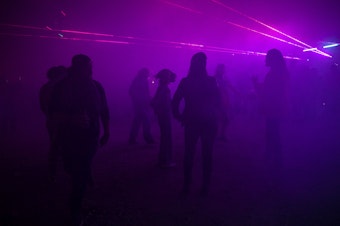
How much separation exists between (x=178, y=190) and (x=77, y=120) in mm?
2736

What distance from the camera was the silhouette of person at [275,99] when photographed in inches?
257

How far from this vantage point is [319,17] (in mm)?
19469

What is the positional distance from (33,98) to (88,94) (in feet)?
73.1

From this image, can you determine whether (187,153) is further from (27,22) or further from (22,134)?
(27,22)

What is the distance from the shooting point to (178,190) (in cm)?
583

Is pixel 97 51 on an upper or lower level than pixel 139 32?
lower

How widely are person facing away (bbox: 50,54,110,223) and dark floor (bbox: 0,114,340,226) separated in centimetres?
92

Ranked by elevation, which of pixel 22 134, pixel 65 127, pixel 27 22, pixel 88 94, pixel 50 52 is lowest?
pixel 22 134

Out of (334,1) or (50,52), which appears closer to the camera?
(334,1)

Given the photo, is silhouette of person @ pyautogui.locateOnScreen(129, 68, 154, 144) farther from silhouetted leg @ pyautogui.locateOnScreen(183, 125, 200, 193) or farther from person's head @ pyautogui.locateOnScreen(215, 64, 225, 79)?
silhouetted leg @ pyautogui.locateOnScreen(183, 125, 200, 193)

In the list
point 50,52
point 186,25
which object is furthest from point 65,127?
point 50,52

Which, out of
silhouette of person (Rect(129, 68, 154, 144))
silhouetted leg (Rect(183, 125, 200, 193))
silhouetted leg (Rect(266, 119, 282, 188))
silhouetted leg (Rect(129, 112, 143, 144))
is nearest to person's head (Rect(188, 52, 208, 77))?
silhouetted leg (Rect(183, 125, 200, 193))

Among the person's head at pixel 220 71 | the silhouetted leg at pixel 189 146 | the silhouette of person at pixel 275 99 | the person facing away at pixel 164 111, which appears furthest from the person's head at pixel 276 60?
the person's head at pixel 220 71

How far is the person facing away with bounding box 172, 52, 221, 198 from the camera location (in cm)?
529
